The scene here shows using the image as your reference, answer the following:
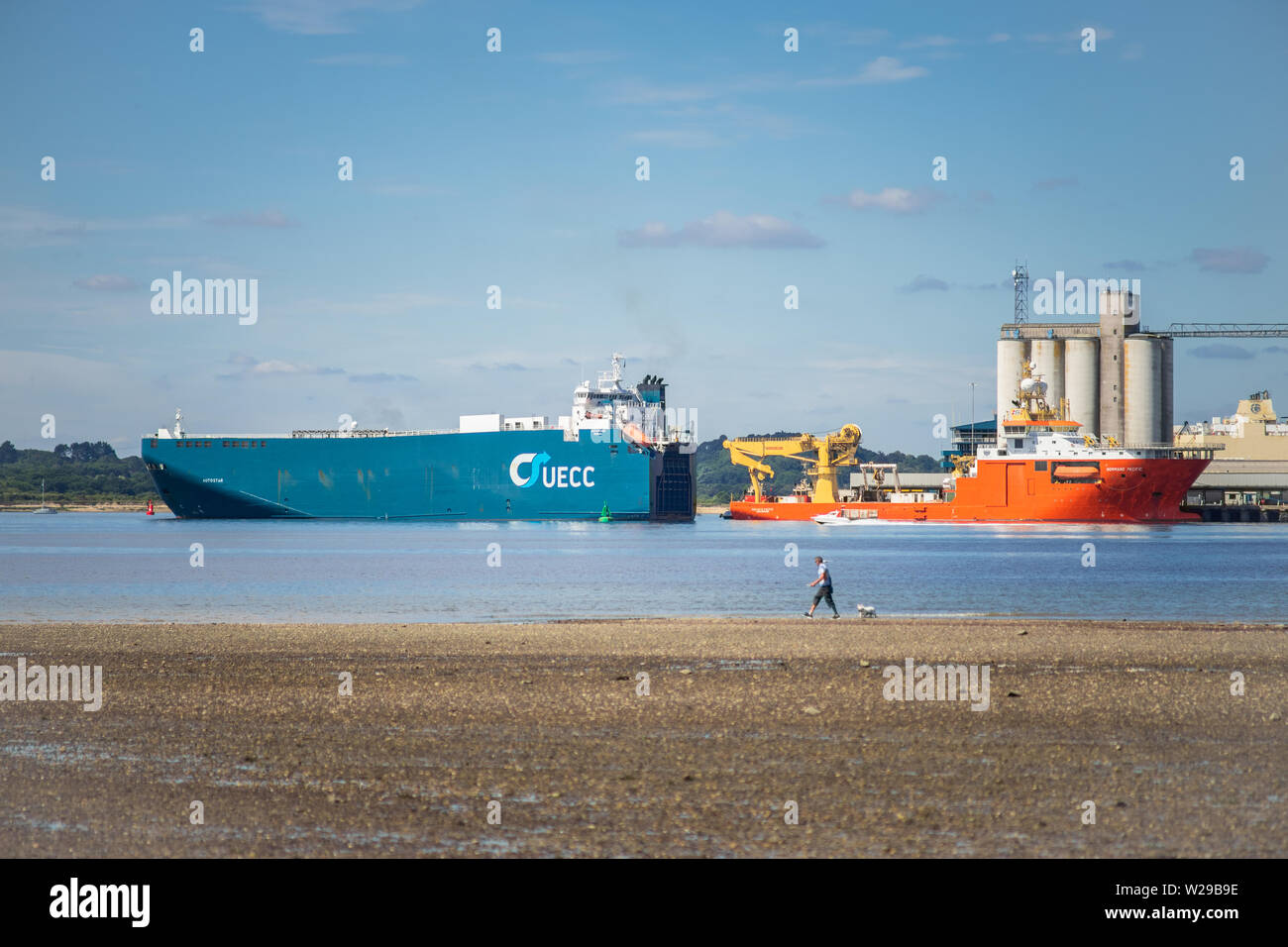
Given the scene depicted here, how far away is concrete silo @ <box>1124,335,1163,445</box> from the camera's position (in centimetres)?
8981

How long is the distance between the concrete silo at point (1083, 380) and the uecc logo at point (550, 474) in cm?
3717

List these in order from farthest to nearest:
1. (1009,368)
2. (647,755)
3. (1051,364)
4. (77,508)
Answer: (77,508) < (1009,368) < (1051,364) < (647,755)

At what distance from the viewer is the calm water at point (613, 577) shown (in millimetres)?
26219

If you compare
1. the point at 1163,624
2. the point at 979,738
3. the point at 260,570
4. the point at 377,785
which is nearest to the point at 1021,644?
the point at 1163,624

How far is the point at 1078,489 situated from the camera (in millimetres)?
72812

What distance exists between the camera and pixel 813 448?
89.3 m

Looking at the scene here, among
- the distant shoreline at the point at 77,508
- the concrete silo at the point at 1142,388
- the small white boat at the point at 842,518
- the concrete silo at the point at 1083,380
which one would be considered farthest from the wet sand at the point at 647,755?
the distant shoreline at the point at 77,508

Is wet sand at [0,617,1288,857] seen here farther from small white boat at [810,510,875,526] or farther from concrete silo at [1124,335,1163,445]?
concrete silo at [1124,335,1163,445]

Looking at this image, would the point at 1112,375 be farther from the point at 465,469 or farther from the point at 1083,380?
the point at 465,469

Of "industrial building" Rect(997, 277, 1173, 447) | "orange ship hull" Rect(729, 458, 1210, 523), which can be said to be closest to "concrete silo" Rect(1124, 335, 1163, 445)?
"industrial building" Rect(997, 277, 1173, 447)

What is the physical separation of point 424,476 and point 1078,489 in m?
42.0

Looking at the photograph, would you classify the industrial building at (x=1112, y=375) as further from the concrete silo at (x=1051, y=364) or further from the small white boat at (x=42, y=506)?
the small white boat at (x=42, y=506)

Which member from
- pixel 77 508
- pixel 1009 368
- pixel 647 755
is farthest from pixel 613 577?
pixel 77 508
